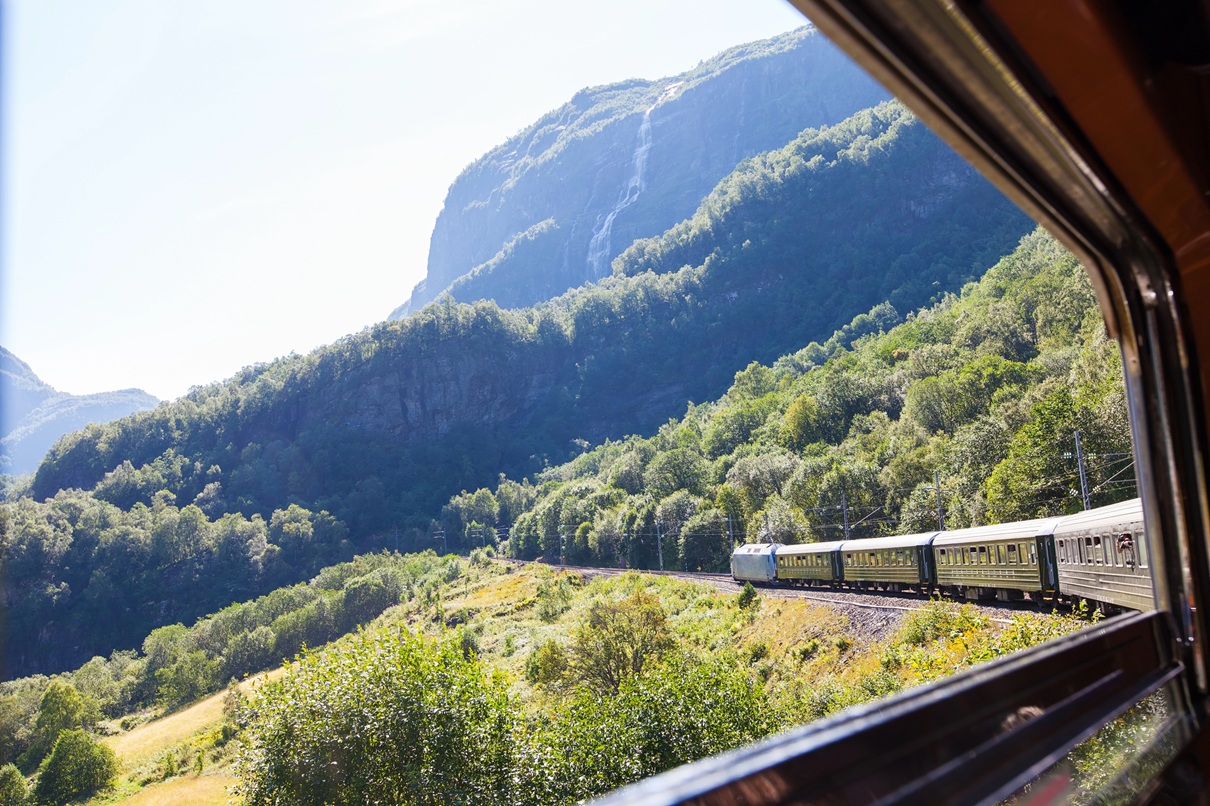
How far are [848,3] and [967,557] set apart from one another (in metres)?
21.9

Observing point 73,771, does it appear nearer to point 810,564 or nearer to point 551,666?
point 551,666

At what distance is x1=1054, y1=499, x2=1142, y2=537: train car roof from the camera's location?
12.9 meters

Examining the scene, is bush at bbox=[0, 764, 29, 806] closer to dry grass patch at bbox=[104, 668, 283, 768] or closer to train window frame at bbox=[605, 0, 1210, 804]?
dry grass patch at bbox=[104, 668, 283, 768]

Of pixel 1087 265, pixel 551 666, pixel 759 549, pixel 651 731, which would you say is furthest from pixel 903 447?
pixel 1087 265

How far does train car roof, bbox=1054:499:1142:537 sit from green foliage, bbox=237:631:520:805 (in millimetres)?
13430

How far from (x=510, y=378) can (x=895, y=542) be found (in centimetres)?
14548

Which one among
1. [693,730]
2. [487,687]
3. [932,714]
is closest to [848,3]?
[932,714]

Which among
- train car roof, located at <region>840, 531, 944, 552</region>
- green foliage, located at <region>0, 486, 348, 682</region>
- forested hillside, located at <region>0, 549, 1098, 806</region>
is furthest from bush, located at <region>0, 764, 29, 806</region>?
train car roof, located at <region>840, 531, 944, 552</region>

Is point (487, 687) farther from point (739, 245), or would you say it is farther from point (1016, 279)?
point (739, 245)

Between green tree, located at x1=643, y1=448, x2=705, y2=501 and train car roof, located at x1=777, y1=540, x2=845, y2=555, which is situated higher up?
green tree, located at x1=643, y1=448, x2=705, y2=501

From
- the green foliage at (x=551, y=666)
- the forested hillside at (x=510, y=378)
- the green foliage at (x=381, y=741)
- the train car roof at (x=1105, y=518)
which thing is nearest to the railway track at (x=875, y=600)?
the train car roof at (x=1105, y=518)

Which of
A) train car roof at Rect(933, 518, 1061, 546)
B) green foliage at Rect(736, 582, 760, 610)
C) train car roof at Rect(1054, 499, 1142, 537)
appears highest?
train car roof at Rect(1054, 499, 1142, 537)

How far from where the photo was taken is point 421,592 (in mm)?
79188

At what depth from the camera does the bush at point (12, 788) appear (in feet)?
135
